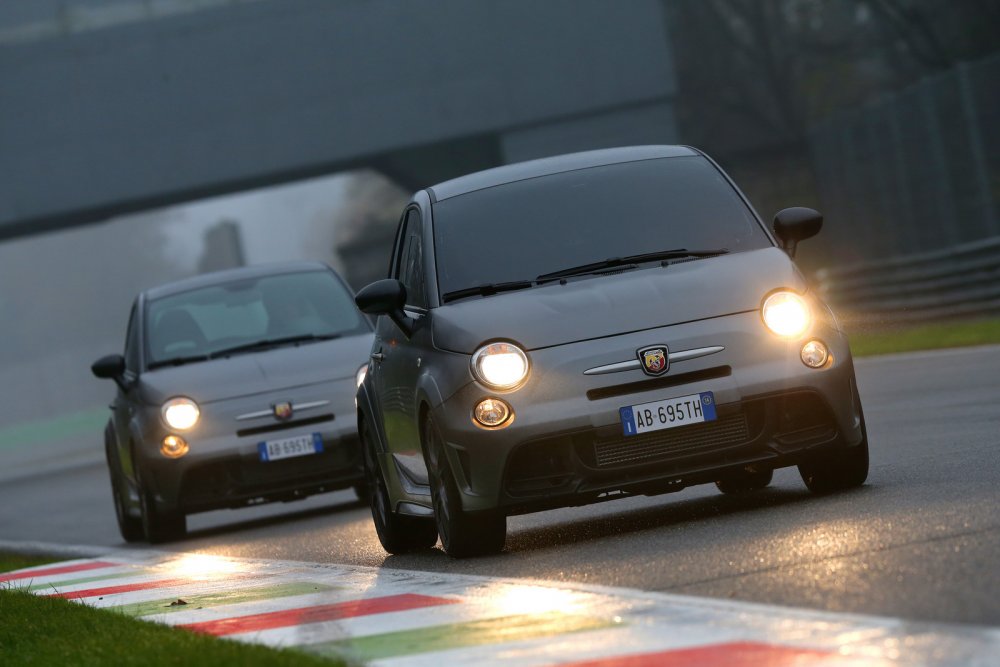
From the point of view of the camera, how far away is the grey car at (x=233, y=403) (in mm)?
14148

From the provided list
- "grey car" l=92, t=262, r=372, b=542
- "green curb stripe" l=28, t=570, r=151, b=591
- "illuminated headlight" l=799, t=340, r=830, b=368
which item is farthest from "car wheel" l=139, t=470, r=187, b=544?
"illuminated headlight" l=799, t=340, r=830, b=368

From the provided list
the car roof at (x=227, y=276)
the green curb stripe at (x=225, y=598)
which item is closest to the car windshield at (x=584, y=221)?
the green curb stripe at (x=225, y=598)

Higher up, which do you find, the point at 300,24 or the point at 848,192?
the point at 300,24

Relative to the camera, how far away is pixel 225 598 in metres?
8.93

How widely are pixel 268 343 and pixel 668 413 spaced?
6.74 meters

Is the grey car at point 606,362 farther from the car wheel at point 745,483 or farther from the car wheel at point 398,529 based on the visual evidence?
the car wheel at point 745,483

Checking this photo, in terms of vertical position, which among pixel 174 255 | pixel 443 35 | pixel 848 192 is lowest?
pixel 174 255

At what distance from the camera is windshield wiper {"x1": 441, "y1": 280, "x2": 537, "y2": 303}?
9492 mm

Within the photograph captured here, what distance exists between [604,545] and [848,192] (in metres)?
28.0

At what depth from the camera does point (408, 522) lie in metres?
10.5

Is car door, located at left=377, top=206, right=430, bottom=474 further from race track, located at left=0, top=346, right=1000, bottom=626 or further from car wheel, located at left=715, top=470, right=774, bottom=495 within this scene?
car wheel, located at left=715, top=470, right=774, bottom=495

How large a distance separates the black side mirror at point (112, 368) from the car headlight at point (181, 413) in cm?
92

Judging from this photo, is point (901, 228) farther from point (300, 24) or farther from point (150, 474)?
point (150, 474)

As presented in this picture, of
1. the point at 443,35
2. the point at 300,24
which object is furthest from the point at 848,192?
the point at 300,24
